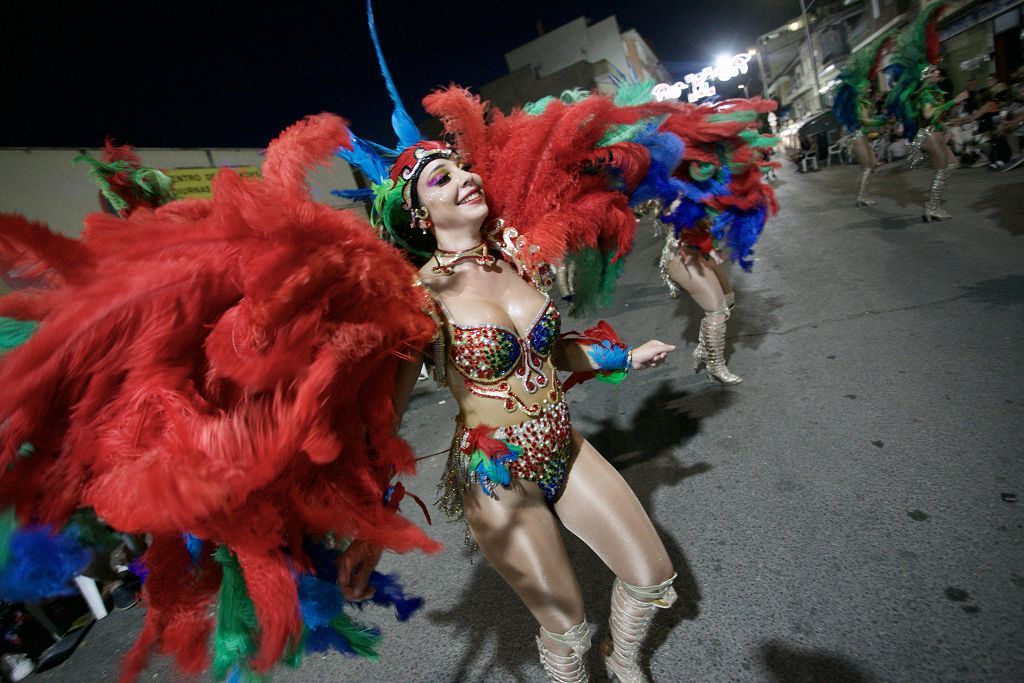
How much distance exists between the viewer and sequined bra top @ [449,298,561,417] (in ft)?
5.59

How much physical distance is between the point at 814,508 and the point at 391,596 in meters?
2.32

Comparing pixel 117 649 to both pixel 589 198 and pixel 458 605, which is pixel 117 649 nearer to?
pixel 458 605

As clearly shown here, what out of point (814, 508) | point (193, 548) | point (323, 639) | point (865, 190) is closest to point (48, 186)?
point (193, 548)

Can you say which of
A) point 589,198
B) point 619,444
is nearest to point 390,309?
point 589,198

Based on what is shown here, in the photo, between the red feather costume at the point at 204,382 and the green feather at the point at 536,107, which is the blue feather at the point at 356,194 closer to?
the red feather costume at the point at 204,382

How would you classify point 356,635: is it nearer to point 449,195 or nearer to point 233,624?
point 233,624

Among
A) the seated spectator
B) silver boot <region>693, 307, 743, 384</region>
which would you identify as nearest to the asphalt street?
silver boot <region>693, 307, 743, 384</region>

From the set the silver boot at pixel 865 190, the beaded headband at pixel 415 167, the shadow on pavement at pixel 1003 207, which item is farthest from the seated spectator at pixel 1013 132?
the beaded headband at pixel 415 167

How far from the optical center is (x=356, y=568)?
4.69 feet

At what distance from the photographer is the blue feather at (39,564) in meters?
1.03

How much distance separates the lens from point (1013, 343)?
3594 millimetres

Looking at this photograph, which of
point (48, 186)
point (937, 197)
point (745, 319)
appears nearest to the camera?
point (745, 319)

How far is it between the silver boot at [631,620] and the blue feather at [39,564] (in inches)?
64.1

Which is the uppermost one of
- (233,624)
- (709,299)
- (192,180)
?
(192,180)
